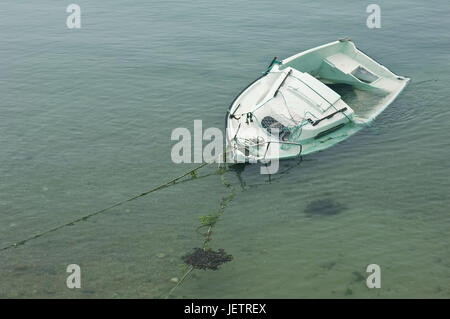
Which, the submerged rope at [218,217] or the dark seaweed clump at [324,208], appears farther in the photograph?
the dark seaweed clump at [324,208]

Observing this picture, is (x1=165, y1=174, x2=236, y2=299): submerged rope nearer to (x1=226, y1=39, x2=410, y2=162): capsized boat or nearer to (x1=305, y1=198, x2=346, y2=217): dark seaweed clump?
(x1=226, y1=39, x2=410, y2=162): capsized boat

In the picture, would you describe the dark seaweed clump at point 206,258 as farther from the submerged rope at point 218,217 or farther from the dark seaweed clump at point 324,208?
the dark seaweed clump at point 324,208

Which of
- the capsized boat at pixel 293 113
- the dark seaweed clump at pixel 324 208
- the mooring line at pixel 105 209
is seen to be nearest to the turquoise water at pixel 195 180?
the dark seaweed clump at pixel 324 208

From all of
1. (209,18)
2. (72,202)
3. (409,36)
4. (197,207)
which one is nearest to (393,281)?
(197,207)

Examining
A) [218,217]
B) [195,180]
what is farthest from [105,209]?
[218,217]

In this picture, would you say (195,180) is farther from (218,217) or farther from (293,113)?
(293,113)

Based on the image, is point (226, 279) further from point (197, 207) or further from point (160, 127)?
point (160, 127)

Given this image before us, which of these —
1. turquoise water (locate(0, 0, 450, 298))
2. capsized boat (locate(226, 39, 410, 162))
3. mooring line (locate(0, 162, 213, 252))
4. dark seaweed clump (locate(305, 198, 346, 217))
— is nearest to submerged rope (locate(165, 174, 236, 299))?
turquoise water (locate(0, 0, 450, 298))
